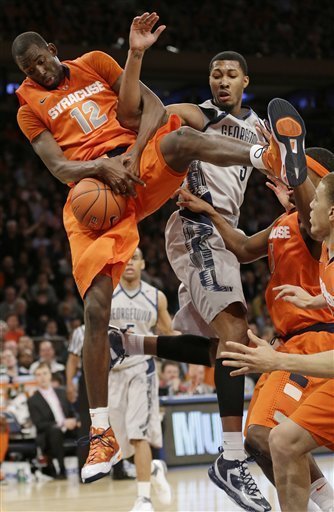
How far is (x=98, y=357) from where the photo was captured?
5.05 meters

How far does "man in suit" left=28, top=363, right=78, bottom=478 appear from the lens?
34.4 ft

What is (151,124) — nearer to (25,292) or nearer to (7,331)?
(7,331)

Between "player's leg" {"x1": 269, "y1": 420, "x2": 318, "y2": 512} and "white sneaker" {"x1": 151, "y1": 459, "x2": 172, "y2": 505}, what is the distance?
11.9 feet

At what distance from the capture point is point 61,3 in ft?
63.3

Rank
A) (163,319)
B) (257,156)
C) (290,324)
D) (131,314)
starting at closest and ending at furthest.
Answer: (257,156)
(290,324)
(131,314)
(163,319)

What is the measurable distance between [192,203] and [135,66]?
1005 mm

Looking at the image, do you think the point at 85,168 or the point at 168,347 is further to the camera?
the point at 168,347

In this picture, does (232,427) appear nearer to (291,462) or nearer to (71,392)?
(291,462)

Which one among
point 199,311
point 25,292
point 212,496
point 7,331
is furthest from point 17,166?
point 199,311

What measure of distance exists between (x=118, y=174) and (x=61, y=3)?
15147mm

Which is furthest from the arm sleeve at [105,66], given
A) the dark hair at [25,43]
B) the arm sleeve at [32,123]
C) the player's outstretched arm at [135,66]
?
the arm sleeve at [32,123]

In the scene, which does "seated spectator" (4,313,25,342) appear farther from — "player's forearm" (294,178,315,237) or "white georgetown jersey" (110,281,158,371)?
"player's forearm" (294,178,315,237)

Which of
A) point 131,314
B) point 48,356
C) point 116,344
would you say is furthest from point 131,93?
point 48,356

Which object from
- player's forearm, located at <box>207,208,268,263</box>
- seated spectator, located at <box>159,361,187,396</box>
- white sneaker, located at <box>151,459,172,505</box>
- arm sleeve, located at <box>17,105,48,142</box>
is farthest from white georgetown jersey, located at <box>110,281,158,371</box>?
arm sleeve, located at <box>17,105,48,142</box>
